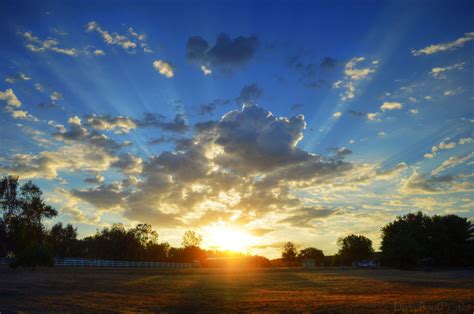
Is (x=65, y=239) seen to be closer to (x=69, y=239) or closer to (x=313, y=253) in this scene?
(x=69, y=239)

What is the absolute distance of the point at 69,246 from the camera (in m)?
127

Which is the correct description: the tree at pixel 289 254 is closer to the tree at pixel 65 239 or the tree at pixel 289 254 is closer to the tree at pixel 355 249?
the tree at pixel 355 249

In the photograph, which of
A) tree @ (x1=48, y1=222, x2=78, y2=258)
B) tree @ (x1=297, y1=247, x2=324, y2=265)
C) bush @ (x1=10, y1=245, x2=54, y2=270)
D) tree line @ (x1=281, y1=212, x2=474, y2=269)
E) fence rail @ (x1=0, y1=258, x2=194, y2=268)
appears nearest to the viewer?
bush @ (x1=10, y1=245, x2=54, y2=270)

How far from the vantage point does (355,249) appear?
13600 cm

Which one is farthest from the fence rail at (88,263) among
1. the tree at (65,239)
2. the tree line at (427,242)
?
the tree line at (427,242)

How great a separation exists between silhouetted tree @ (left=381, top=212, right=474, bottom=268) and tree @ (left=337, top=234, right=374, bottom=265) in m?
27.4

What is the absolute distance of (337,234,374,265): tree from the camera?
135 meters

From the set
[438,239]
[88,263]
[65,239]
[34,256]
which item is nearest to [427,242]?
[438,239]

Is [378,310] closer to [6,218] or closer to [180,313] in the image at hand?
[180,313]

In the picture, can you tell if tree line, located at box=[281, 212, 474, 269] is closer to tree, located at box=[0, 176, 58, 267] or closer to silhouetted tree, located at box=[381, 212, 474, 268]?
silhouetted tree, located at box=[381, 212, 474, 268]

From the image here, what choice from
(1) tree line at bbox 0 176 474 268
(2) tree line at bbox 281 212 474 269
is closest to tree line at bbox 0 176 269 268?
(1) tree line at bbox 0 176 474 268

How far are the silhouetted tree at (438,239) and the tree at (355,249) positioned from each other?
90.0 feet

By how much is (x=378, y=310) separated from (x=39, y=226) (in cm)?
7855

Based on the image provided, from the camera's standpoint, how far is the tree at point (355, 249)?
444 ft
